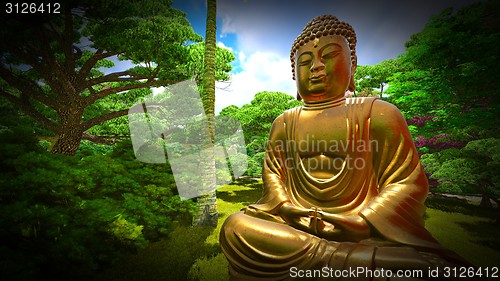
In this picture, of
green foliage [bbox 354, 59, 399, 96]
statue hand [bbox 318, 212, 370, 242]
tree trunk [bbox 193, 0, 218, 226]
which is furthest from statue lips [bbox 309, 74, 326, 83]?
green foliage [bbox 354, 59, 399, 96]

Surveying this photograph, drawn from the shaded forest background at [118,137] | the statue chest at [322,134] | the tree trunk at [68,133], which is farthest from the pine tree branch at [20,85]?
the statue chest at [322,134]

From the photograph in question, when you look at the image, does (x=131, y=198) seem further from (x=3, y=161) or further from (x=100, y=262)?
(x=3, y=161)

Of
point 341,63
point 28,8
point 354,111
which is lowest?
point 354,111

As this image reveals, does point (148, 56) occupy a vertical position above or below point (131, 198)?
above

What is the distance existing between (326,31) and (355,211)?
81.8 inches

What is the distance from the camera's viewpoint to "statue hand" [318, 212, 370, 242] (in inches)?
78.3

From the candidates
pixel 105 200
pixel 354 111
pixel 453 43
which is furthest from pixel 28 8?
pixel 453 43

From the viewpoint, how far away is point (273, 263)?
2.08 metres

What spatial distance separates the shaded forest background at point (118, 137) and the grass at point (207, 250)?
0.25m

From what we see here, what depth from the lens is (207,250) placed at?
4.11m

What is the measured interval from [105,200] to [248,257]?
2.99 metres

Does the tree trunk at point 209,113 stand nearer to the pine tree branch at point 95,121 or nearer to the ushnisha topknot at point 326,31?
the ushnisha topknot at point 326,31

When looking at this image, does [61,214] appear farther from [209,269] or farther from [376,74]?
[376,74]

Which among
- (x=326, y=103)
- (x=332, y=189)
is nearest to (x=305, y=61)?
(x=326, y=103)
